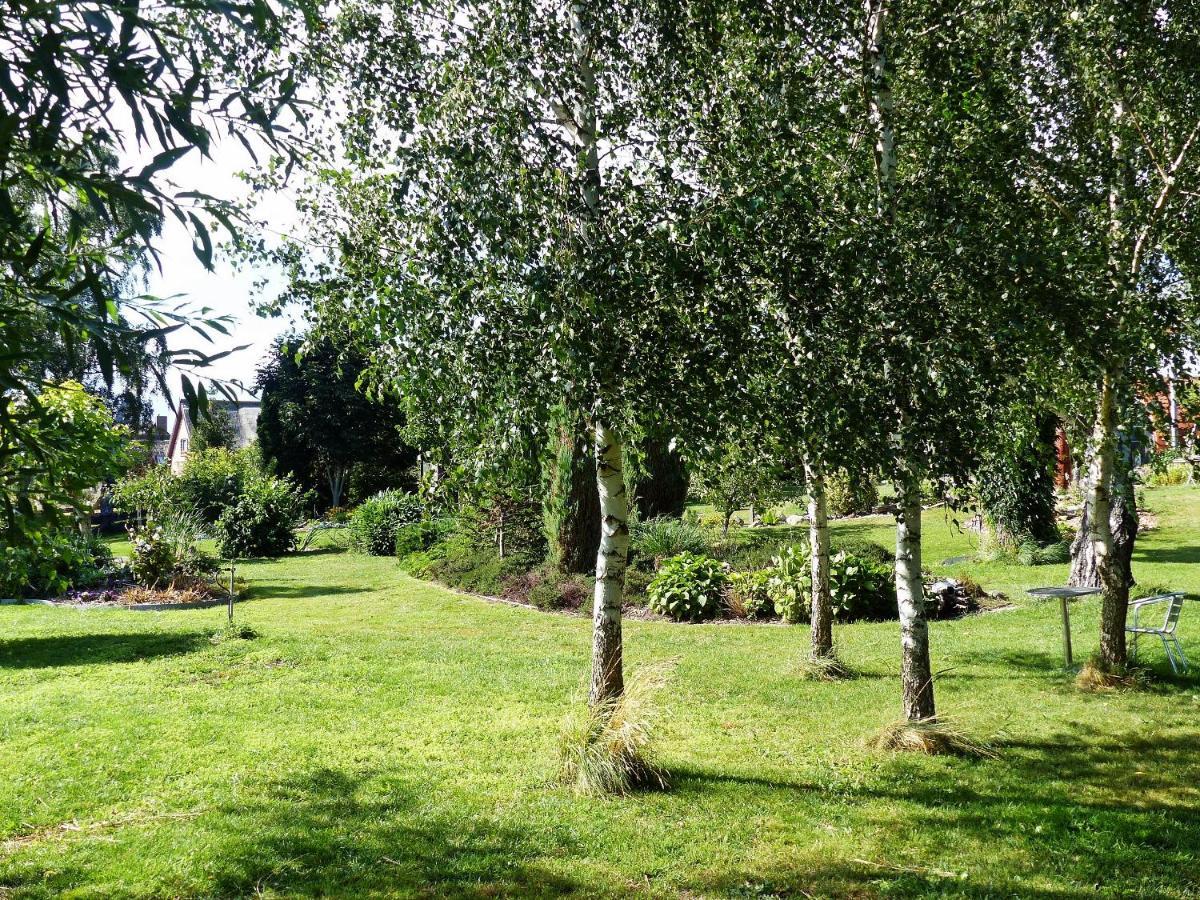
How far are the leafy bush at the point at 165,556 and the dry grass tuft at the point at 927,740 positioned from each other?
1305cm

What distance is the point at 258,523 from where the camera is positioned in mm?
22234

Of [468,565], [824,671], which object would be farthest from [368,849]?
[468,565]

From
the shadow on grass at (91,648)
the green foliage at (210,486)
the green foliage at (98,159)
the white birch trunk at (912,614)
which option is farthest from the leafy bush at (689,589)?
the green foliage at (210,486)

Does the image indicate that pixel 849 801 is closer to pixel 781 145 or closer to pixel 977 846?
pixel 977 846

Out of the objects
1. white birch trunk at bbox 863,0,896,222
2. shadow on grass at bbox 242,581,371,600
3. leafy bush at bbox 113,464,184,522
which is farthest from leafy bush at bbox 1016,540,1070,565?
leafy bush at bbox 113,464,184,522

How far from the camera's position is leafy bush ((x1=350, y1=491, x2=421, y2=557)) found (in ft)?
75.6

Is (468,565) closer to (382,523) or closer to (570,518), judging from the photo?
(570,518)

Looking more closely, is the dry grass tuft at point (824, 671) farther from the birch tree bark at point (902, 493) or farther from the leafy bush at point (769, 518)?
the leafy bush at point (769, 518)

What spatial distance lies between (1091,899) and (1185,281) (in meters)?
5.57

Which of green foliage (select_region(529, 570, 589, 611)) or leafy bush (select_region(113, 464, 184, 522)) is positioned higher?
leafy bush (select_region(113, 464, 184, 522))

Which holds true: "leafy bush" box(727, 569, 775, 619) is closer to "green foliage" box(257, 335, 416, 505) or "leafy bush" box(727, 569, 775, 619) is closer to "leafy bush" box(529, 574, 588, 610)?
"leafy bush" box(529, 574, 588, 610)

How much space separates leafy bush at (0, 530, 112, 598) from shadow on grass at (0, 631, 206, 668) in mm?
725

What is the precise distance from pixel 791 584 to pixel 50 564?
983cm

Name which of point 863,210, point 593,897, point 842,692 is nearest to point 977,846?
point 593,897
